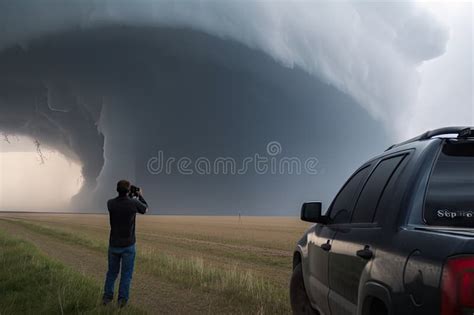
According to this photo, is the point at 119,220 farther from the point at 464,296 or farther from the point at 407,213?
the point at 464,296

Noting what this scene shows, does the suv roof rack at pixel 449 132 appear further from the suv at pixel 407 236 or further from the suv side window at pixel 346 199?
the suv side window at pixel 346 199

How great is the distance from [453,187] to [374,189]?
724mm

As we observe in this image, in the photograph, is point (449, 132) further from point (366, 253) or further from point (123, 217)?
point (123, 217)

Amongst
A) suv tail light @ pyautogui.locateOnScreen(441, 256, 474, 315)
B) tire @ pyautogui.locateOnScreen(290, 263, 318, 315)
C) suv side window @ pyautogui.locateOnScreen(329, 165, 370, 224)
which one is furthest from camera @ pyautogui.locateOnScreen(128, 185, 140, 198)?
suv tail light @ pyautogui.locateOnScreen(441, 256, 474, 315)

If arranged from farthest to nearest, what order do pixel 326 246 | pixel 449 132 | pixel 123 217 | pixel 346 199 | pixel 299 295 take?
pixel 123 217, pixel 299 295, pixel 346 199, pixel 326 246, pixel 449 132

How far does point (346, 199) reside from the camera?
5.02 meters

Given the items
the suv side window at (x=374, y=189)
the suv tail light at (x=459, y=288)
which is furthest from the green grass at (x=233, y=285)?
the suv tail light at (x=459, y=288)

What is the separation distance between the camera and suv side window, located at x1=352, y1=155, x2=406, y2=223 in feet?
12.6

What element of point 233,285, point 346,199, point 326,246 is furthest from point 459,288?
point 233,285

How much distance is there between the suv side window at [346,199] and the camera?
4703 mm

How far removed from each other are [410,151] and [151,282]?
412 inches

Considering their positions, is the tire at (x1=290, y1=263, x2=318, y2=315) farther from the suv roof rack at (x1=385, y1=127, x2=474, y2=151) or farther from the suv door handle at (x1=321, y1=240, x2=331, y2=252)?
the suv roof rack at (x1=385, y1=127, x2=474, y2=151)

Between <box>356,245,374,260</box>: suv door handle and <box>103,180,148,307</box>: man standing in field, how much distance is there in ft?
17.3

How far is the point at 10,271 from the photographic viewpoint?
1295 cm
